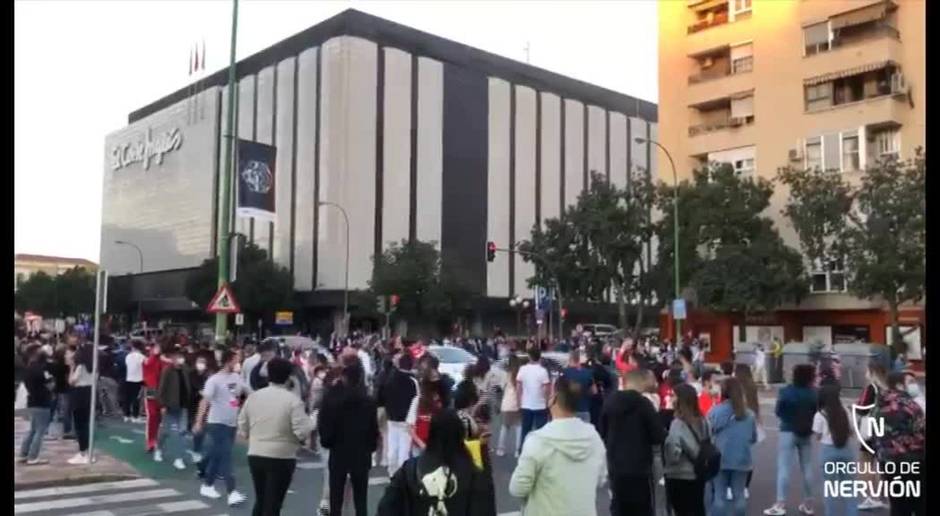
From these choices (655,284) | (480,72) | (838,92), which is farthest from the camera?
(480,72)

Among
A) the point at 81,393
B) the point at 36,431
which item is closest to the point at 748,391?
the point at 36,431

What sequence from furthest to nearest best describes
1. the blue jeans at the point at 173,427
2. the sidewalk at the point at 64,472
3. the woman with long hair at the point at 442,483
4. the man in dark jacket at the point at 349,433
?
1. the blue jeans at the point at 173,427
2. the sidewalk at the point at 64,472
3. the man in dark jacket at the point at 349,433
4. the woman with long hair at the point at 442,483

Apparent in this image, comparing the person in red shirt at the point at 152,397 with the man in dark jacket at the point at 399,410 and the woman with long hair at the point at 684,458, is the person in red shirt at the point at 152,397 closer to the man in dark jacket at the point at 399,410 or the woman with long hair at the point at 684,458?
the man in dark jacket at the point at 399,410

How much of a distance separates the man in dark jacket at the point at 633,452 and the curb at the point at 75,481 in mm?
7341

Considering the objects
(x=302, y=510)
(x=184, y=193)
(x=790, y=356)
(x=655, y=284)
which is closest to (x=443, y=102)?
(x=184, y=193)

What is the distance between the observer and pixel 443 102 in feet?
224

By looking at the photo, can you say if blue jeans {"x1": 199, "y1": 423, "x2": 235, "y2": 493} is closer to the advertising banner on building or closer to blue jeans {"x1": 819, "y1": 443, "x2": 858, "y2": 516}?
blue jeans {"x1": 819, "y1": 443, "x2": 858, "y2": 516}

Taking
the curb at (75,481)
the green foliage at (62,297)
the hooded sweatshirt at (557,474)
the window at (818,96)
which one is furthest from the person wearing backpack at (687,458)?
the green foliage at (62,297)

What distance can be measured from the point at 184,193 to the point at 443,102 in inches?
957

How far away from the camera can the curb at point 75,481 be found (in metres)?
11.2

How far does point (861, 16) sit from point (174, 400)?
34.1 metres

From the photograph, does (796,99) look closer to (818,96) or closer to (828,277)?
(818,96)

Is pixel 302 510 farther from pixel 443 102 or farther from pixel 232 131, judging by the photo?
pixel 443 102

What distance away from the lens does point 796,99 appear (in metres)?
39.5
